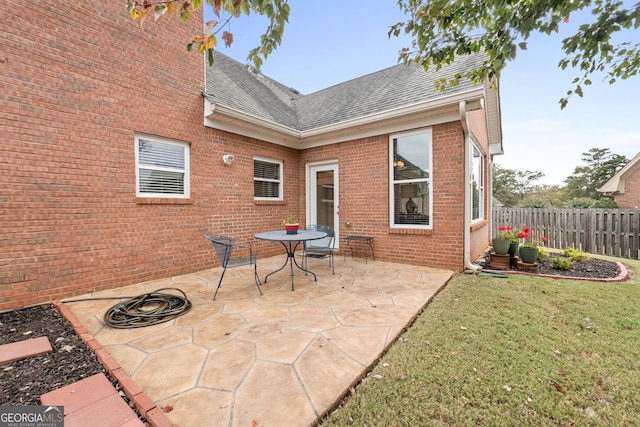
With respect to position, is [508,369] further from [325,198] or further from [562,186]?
[562,186]

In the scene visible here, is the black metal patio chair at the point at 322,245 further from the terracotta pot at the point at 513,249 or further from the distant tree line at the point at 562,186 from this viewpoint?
the distant tree line at the point at 562,186

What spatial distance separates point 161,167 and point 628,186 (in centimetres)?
2592

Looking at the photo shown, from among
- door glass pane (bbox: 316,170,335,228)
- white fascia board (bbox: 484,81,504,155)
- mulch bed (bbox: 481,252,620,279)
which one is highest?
white fascia board (bbox: 484,81,504,155)

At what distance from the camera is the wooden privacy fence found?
8.30 metres

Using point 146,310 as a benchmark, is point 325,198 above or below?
above

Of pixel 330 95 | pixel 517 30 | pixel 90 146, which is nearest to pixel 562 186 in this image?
pixel 330 95

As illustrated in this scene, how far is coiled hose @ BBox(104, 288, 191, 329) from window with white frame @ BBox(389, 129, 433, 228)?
4716 millimetres

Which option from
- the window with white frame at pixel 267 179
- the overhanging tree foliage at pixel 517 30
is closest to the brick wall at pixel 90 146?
the window with white frame at pixel 267 179

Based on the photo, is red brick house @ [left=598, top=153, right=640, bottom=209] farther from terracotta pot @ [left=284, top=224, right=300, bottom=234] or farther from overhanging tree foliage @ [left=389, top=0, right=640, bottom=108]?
terracotta pot @ [left=284, top=224, right=300, bottom=234]

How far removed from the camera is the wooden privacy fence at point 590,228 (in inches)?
327

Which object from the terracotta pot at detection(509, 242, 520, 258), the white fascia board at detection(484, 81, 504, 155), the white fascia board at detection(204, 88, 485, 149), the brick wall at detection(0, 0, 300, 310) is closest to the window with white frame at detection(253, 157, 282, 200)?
the white fascia board at detection(204, 88, 485, 149)

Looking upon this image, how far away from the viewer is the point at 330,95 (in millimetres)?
9578

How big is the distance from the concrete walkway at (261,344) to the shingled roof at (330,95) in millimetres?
3761

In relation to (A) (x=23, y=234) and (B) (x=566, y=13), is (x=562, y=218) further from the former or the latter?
(A) (x=23, y=234)
